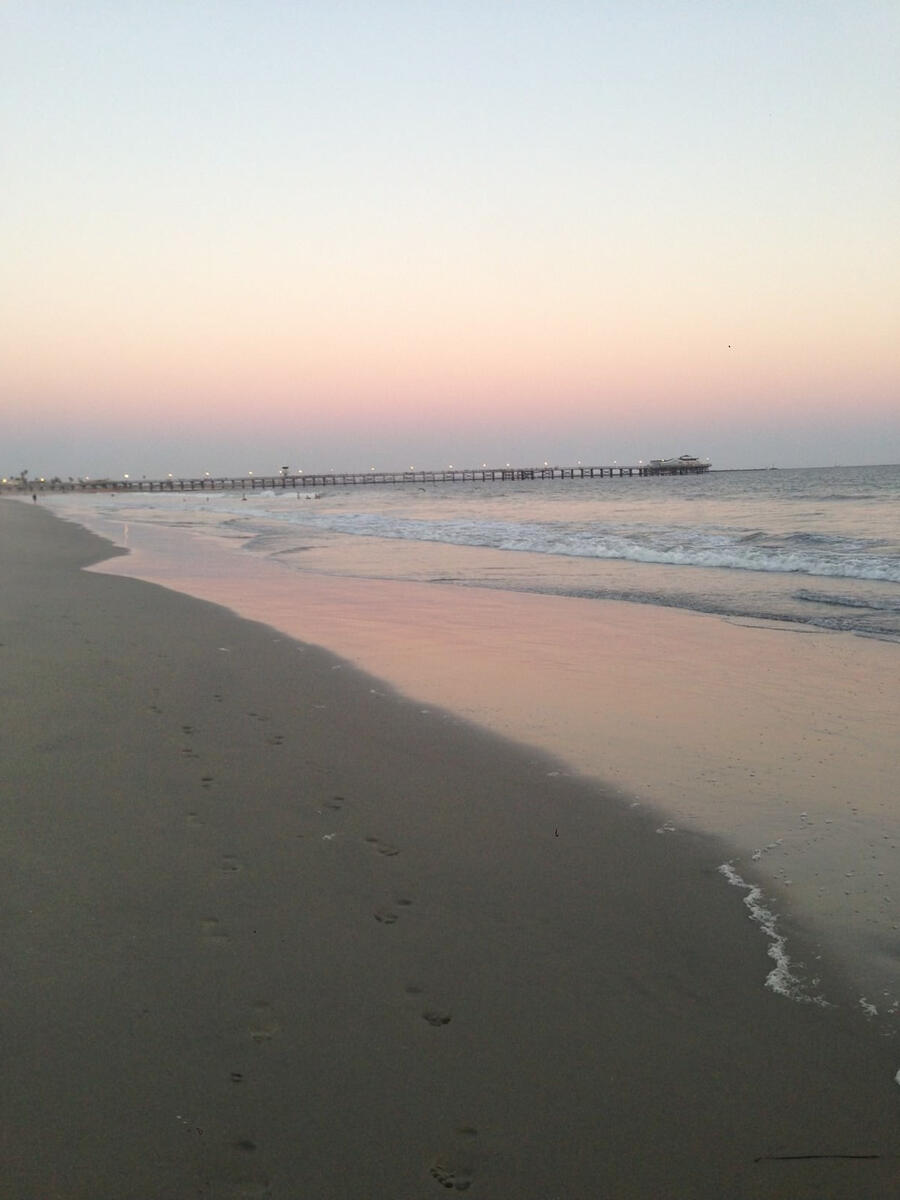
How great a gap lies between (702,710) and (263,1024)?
15.9 ft

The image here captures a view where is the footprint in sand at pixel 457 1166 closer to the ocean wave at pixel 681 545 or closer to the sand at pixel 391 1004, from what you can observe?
the sand at pixel 391 1004

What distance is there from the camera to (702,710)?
6.73 m

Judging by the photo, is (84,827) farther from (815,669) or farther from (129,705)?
(815,669)

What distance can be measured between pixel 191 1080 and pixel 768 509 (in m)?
42.6

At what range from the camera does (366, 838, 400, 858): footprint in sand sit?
402 centimetres

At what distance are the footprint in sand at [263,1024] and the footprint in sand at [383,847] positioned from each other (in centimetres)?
127

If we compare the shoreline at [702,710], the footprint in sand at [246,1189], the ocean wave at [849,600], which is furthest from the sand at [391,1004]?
the ocean wave at [849,600]

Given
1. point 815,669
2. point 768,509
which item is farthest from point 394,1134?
point 768,509

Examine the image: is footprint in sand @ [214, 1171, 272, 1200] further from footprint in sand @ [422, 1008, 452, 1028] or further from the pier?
the pier

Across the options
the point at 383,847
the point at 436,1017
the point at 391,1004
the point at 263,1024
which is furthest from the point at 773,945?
the point at 263,1024

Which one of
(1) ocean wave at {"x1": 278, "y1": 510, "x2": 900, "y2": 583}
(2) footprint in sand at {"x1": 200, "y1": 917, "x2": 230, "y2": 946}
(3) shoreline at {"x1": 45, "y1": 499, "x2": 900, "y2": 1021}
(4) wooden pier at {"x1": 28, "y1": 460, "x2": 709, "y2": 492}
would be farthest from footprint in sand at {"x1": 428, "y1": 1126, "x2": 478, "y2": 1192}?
(4) wooden pier at {"x1": 28, "y1": 460, "x2": 709, "y2": 492}

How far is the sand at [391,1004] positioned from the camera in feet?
7.28

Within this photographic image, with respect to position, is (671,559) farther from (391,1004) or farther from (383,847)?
(391,1004)

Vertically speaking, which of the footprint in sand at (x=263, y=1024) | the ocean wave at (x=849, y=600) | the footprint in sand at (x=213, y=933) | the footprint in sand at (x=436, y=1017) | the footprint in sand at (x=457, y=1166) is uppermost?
the ocean wave at (x=849, y=600)
